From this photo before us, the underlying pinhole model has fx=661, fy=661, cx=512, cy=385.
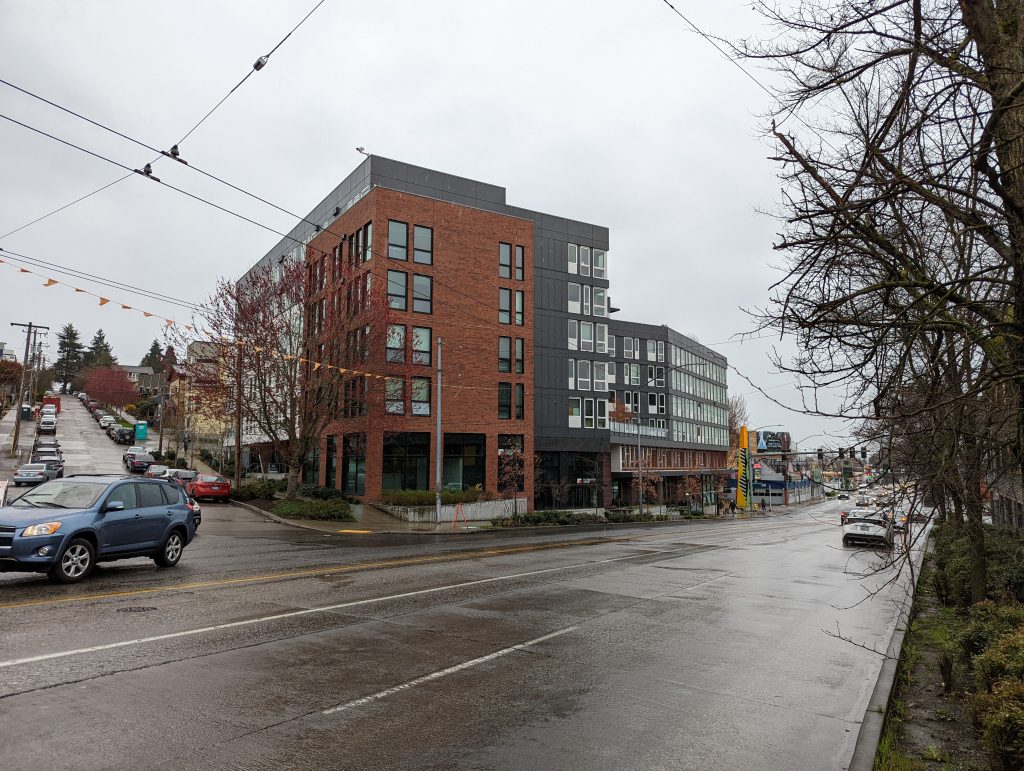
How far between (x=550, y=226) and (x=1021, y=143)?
1860 inches

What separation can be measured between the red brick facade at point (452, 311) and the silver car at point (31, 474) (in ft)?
52.3

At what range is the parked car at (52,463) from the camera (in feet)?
137

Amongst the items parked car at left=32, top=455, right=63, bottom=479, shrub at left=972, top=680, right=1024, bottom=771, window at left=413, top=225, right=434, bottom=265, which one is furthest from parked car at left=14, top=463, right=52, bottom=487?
shrub at left=972, top=680, right=1024, bottom=771

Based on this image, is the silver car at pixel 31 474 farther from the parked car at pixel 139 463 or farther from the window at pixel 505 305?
the window at pixel 505 305

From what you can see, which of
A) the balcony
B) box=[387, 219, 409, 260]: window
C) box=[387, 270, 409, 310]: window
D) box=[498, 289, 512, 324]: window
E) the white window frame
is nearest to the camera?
box=[387, 270, 409, 310]: window

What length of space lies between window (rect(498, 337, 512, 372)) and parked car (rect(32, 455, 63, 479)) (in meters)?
28.5

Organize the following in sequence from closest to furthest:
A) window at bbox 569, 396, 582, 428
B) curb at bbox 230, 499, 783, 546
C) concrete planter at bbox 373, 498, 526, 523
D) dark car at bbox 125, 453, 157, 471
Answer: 1. curb at bbox 230, 499, 783, 546
2. concrete planter at bbox 373, 498, 526, 523
3. dark car at bbox 125, 453, 157, 471
4. window at bbox 569, 396, 582, 428

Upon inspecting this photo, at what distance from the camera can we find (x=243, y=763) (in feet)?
14.6

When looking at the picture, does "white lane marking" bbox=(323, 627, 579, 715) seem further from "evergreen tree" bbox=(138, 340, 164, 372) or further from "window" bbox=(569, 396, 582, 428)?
"evergreen tree" bbox=(138, 340, 164, 372)

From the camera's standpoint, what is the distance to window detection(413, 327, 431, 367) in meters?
37.4

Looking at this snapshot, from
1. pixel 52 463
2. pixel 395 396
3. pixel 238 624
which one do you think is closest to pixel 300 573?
pixel 238 624

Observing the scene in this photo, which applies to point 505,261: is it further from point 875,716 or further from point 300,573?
point 875,716

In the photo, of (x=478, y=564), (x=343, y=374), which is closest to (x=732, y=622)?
(x=478, y=564)

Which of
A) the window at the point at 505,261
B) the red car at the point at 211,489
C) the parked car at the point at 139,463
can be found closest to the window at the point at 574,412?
the window at the point at 505,261
